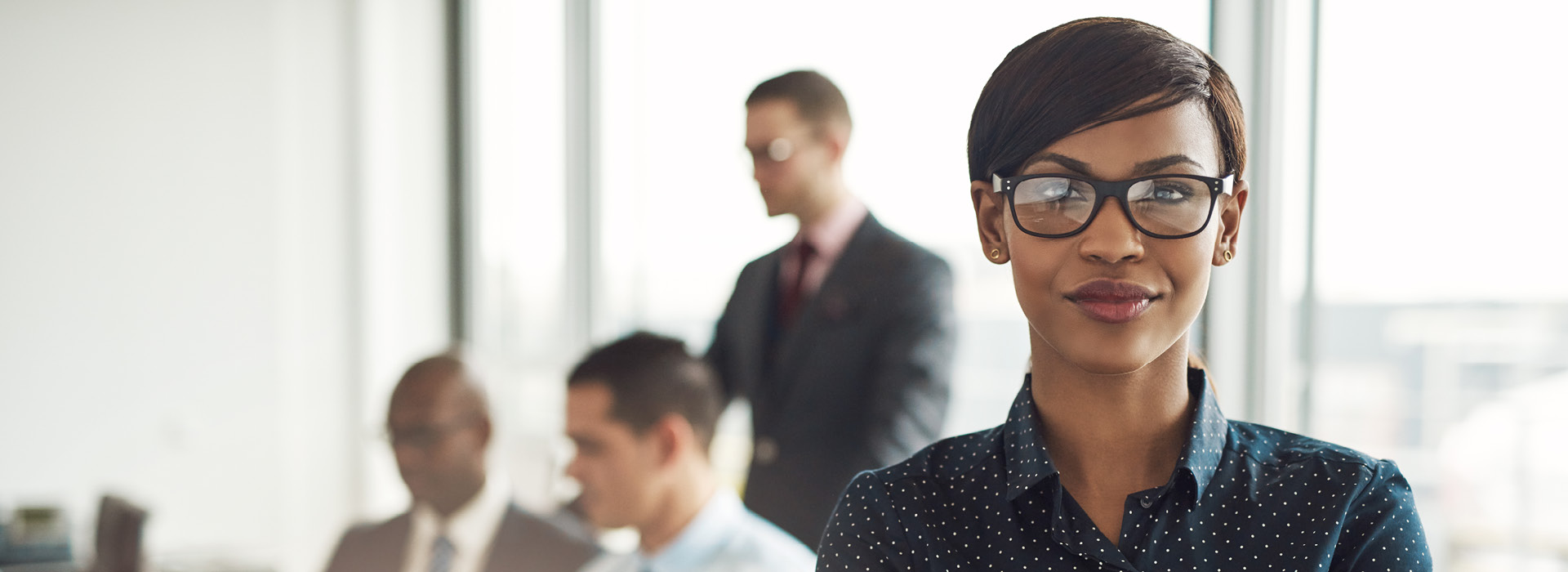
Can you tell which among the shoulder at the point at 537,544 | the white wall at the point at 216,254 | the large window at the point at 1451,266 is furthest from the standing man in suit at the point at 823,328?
the white wall at the point at 216,254

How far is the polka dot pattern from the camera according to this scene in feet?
2.86

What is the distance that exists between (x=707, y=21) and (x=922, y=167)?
107 centimetres

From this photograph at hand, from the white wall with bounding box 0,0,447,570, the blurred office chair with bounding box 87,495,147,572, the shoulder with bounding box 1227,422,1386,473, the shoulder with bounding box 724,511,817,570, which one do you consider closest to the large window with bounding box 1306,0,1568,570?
the shoulder with bounding box 724,511,817,570

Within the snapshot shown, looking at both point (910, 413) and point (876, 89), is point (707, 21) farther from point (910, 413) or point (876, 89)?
point (910, 413)

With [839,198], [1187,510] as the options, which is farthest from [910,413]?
[1187,510]

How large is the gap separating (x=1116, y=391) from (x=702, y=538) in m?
1.11

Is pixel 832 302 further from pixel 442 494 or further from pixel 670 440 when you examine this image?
pixel 442 494

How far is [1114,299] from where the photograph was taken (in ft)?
2.87

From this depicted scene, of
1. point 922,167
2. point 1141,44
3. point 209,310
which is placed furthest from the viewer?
point 209,310

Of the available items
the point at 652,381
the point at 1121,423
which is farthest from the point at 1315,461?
the point at 652,381

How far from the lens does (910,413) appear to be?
1.93 m

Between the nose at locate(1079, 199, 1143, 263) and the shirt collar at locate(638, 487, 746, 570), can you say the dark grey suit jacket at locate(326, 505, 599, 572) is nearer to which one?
the shirt collar at locate(638, 487, 746, 570)

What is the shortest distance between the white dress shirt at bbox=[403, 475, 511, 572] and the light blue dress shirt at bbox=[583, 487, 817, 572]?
521 mm

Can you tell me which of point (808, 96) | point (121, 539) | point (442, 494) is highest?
point (808, 96)
